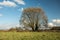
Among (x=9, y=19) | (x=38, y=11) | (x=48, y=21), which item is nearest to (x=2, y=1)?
(x=9, y=19)

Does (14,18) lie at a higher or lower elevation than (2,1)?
lower

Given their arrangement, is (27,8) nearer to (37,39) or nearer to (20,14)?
(20,14)

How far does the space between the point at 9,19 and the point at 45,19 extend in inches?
44.4

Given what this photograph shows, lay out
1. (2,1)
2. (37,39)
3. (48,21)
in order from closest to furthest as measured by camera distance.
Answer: (37,39), (2,1), (48,21)

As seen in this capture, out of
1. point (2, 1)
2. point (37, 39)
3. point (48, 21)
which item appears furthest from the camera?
point (48, 21)

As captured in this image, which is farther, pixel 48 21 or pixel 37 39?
pixel 48 21

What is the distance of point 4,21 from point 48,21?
1.37 meters

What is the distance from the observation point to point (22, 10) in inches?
176

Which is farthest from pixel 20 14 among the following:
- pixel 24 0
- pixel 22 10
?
pixel 24 0

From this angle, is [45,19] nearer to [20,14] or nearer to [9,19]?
[20,14]

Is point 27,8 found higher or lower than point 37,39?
higher

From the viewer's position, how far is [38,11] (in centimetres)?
484

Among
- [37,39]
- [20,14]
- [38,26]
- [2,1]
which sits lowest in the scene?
[37,39]

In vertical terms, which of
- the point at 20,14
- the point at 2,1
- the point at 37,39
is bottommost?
the point at 37,39
